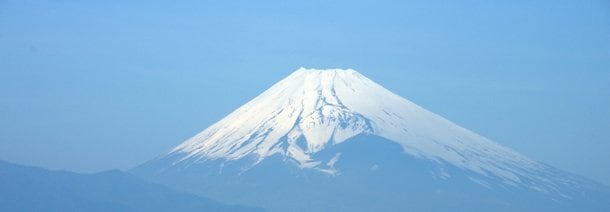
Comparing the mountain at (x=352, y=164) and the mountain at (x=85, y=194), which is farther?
the mountain at (x=352, y=164)

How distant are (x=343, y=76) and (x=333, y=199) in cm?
1046

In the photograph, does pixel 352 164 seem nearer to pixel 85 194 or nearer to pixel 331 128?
pixel 331 128

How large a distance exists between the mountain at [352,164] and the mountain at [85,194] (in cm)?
191

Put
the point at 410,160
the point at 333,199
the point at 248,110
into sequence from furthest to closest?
the point at 248,110 < the point at 410,160 < the point at 333,199

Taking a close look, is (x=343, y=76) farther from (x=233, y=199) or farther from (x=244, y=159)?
(x=233, y=199)

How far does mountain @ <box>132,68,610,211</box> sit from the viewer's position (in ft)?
158

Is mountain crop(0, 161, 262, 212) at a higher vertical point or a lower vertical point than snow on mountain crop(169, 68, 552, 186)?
lower

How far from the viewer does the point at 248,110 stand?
57.0m

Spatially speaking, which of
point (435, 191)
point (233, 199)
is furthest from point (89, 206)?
point (435, 191)

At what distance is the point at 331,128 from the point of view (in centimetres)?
5250

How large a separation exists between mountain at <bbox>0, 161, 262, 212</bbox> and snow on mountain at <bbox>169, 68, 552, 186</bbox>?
16.2 feet

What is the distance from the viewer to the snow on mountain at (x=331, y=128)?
51.6 meters

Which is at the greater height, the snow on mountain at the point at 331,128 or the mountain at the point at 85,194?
the snow on mountain at the point at 331,128

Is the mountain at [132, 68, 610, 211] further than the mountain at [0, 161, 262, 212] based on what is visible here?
Yes
